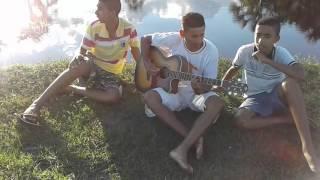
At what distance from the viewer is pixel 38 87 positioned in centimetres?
612

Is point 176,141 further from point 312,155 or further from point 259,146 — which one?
point 312,155

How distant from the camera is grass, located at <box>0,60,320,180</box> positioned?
442 centimetres

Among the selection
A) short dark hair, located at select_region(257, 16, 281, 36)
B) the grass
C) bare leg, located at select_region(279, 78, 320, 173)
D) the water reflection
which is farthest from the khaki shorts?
the water reflection

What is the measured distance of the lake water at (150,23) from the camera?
12.2m

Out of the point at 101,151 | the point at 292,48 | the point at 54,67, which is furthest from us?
the point at 292,48

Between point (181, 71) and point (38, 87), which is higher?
point (181, 71)

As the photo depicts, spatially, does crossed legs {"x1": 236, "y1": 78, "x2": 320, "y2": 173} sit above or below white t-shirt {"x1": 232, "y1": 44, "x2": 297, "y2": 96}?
below

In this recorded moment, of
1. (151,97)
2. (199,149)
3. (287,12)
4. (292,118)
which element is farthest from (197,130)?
(287,12)

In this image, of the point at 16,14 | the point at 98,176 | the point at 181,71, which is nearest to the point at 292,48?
the point at 16,14

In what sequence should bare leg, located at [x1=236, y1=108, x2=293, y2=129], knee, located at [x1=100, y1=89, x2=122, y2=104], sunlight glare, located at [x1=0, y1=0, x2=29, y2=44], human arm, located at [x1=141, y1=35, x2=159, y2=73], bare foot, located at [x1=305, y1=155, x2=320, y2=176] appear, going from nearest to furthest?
bare foot, located at [x1=305, y1=155, x2=320, y2=176], bare leg, located at [x1=236, y1=108, x2=293, y2=129], human arm, located at [x1=141, y1=35, x2=159, y2=73], knee, located at [x1=100, y1=89, x2=122, y2=104], sunlight glare, located at [x1=0, y1=0, x2=29, y2=44]

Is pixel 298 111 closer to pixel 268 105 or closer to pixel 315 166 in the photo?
pixel 268 105

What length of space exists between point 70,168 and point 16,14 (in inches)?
389

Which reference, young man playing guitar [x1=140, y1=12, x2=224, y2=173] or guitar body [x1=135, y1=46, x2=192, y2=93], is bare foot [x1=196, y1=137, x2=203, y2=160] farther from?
guitar body [x1=135, y1=46, x2=192, y2=93]

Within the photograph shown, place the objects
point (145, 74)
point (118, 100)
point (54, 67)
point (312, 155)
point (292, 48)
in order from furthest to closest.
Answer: point (292, 48) → point (54, 67) → point (118, 100) → point (145, 74) → point (312, 155)
